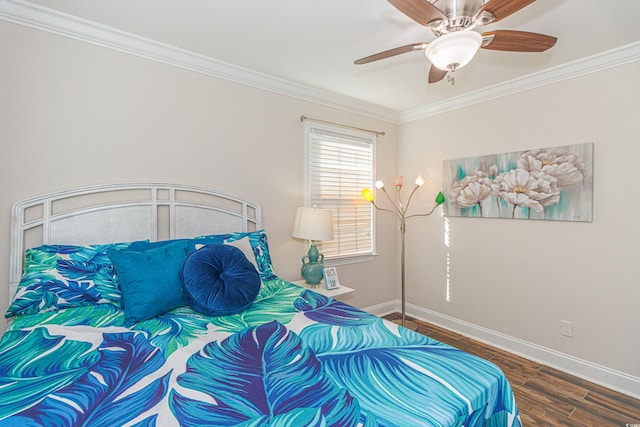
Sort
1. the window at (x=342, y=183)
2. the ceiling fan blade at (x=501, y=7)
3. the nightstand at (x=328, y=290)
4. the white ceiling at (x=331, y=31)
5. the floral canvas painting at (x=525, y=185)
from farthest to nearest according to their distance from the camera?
the window at (x=342, y=183) → the nightstand at (x=328, y=290) → the floral canvas painting at (x=525, y=185) → the white ceiling at (x=331, y=31) → the ceiling fan blade at (x=501, y=7)

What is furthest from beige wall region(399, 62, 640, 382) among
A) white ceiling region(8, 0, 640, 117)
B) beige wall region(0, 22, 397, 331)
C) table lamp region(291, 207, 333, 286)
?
beige wall region(0, 22, 397, 331)

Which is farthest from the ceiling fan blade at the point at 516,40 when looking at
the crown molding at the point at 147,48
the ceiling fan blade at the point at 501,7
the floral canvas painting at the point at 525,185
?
the crown molding at the point at 147,48

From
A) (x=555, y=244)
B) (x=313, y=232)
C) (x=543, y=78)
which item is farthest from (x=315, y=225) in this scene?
(x=543, y=78)

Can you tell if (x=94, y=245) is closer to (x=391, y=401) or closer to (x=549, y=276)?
(x=391, y=401)

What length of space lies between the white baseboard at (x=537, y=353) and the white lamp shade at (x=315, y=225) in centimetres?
144

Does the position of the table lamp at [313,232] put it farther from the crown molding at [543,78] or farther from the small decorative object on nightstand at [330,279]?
the crown molding at [543,78]

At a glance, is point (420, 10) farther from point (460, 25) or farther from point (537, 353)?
point (537, 353)

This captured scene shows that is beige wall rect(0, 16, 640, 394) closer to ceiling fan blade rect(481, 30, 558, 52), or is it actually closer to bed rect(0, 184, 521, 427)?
bed rect(0, 184, 521, 427)

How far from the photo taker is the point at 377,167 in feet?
12.6

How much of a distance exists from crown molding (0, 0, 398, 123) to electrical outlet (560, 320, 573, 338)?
2.88 meters

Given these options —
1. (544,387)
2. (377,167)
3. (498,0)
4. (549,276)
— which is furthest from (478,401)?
(377,167)

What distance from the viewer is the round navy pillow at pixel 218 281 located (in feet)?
5.79

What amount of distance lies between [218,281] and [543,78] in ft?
10.2

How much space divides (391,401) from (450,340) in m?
2.58
